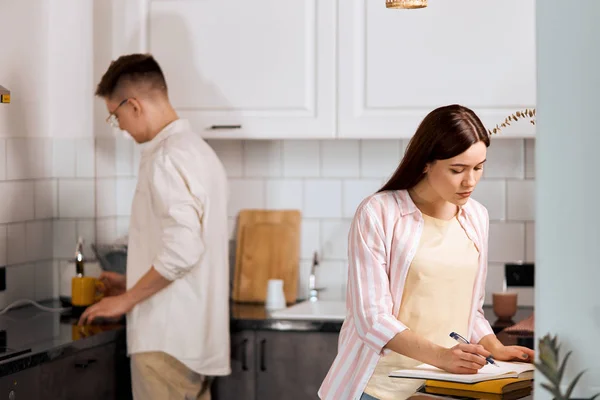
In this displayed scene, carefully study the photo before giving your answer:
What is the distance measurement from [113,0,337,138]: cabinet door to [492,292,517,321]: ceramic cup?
32.8 inches

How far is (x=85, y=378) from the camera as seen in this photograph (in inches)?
120

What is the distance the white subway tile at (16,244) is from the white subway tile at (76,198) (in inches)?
8.9

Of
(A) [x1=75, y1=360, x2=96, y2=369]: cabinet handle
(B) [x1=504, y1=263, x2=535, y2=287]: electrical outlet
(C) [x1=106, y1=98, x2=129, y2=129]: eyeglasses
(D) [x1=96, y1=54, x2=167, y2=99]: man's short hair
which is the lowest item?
(A) [x1=75, y1=360, x2=96, y2=369]: cabinet handle

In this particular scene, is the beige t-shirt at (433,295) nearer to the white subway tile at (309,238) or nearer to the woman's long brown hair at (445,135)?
the woman's long brown hair at (445,135)

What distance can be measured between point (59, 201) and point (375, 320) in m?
1.93

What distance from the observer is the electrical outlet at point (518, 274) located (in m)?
3.71

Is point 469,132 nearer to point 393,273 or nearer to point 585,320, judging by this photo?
point 393,273

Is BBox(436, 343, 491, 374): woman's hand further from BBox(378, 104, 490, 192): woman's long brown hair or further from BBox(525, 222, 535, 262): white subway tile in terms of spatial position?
BBox(525, 222, 535, 262): white subway tile

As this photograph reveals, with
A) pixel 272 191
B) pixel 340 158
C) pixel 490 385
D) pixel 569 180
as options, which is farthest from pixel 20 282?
pixel 569 180

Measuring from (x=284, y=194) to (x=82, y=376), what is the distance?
1186 millimetres

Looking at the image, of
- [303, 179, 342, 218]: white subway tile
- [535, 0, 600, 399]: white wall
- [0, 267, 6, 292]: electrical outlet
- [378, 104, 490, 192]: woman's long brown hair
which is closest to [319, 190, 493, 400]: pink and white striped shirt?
[378, 104, 490, 192]: woman's long brown hair

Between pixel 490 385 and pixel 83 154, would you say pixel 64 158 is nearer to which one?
pixel 83 154

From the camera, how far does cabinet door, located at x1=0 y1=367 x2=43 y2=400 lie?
265 cm

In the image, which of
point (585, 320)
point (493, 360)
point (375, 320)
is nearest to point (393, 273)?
point (375, 320)
